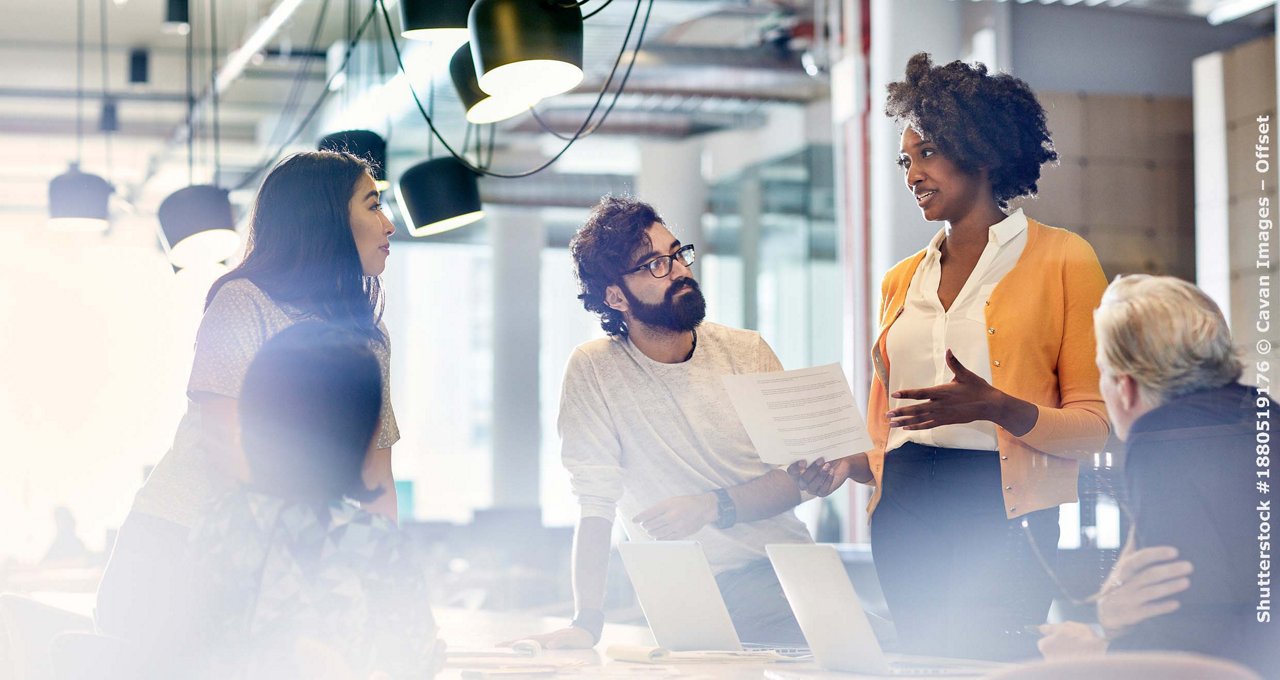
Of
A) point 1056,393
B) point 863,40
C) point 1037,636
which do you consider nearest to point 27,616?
point 1037,636

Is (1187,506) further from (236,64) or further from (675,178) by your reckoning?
(675,178)

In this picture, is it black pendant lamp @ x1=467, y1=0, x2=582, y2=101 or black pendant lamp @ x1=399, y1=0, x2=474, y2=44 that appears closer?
black pendant lamp @ x1=467, y1=0, x2=582, y2=101

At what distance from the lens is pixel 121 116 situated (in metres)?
10.6

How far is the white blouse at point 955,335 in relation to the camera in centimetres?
224

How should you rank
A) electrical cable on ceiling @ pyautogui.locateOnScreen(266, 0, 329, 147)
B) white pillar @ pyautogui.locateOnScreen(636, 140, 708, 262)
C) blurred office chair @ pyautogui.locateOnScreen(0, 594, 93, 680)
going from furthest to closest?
1. white pillar @ pyautogui.locateOnScreen(636, 140, 708, 262)
2. electrical cable on ceiling @ pyautogui.locateOnScreen(266, 0, 329, 147)
3. blurred office chair @ pyautogui.locateOnScreen(0, 594, 93, 680)

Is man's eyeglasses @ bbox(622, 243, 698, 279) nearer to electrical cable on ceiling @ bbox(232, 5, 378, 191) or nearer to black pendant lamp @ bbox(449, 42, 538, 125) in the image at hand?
black pendant lamp @ bbox(449, 42, 538, 125)

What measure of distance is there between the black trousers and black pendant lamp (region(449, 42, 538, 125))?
1234 mm

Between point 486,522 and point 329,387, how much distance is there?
733cm

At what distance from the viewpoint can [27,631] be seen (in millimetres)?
1873

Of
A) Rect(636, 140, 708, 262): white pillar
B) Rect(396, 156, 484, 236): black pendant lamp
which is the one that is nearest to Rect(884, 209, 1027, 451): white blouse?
Rect(396, 156, 484, 236): black pendant lamp

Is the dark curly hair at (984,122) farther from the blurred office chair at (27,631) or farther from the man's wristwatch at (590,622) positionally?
the blurred office chair at (27,631)

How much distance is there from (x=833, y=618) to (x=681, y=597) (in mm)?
349

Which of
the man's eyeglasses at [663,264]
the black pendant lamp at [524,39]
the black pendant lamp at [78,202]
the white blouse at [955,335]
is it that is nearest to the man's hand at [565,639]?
the white blouse at [955,335]

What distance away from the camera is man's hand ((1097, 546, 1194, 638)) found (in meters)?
1.43
